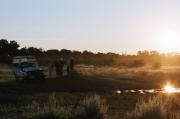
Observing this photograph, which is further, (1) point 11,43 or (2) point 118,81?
(1) point 11,43

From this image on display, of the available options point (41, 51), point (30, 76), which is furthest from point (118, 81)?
point (41, 51)

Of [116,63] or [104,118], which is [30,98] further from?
[116,63]

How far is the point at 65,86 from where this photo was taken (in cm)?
4809

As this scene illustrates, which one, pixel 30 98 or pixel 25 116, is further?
pixel 30 98

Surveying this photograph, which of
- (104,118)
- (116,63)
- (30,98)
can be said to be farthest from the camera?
(116,63)

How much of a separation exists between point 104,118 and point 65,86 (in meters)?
24.1

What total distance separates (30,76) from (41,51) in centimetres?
8307

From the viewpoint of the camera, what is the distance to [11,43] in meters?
119

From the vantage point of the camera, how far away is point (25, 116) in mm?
24516

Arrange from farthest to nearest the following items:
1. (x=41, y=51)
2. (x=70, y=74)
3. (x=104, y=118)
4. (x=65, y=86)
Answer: (x=41, y=51) < (x=70, y=74) < (x=65, y=86) < (x=104, y=118)

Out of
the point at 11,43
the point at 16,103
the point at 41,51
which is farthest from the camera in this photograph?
the point at 41,51

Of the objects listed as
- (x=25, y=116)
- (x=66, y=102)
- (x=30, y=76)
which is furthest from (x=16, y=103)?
(x=30, y=76)

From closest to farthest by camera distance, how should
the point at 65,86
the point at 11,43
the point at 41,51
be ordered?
the point at 65,86 → the point at 11,43 → the point at 41,51

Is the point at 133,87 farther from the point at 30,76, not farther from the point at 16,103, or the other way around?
the point at 16,103
